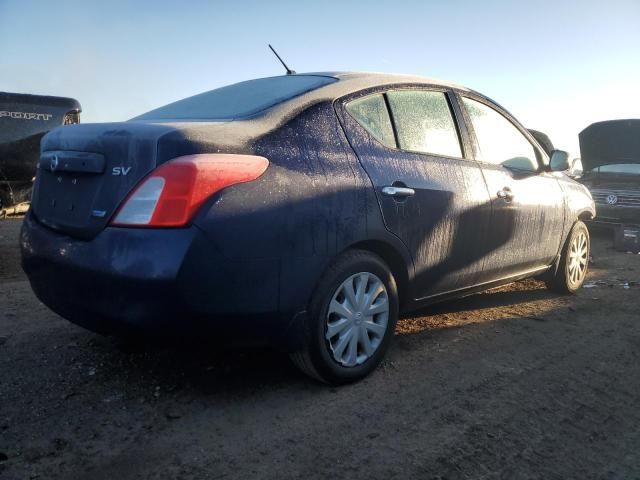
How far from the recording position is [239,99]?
3113 mm

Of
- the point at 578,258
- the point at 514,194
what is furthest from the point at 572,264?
the point at 514,194

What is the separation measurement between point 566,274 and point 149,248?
12.7 feet

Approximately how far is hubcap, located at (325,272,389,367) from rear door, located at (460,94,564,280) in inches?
43.1

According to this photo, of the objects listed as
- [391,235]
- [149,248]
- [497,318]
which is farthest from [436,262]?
[149,248]

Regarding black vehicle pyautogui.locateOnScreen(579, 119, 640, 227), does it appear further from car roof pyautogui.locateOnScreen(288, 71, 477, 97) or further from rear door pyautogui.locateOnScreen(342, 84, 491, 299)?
car roof pyautogui.locateOnScreen(288, 71, 477, 97)

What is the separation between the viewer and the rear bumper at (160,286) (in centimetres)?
224

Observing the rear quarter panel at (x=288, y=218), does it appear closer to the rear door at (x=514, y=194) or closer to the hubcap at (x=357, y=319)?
the hubcap at (x=357, y=319)

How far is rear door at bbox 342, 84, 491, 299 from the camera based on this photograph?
3.03 meters

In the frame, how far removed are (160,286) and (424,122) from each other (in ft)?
6.48

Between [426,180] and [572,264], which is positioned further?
[572,264]

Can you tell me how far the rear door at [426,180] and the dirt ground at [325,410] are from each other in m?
0.57

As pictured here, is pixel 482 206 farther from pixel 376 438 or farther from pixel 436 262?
pixel 376 438

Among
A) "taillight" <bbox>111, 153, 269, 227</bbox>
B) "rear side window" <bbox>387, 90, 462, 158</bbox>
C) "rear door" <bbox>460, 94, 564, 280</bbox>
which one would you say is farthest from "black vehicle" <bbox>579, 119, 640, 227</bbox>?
"taillight" <bbox>111, 153, 269, 227</bbox>

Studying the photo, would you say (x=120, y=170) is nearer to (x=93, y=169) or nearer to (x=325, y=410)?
(x=93, y=169)
